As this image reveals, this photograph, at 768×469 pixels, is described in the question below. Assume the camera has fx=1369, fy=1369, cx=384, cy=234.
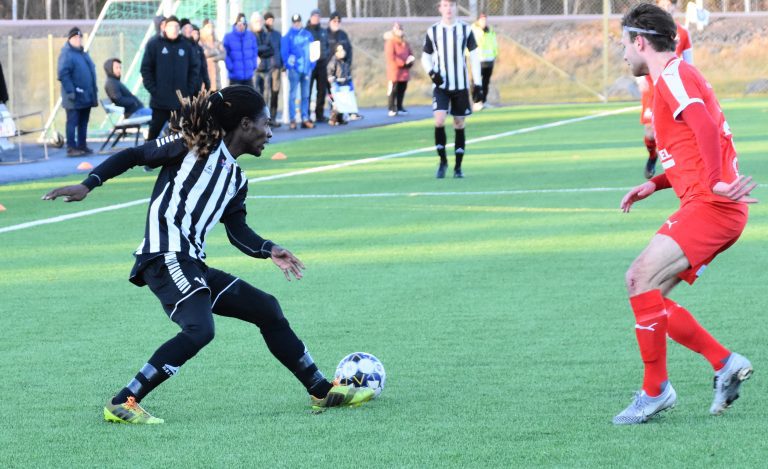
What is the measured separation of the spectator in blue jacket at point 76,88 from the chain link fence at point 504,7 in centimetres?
1887

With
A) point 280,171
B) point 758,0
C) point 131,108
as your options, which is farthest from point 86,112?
point 758,0

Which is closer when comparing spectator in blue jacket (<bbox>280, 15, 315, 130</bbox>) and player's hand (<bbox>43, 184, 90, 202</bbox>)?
player's hand (<bbox>43, 184, 90, 202</bbox>)

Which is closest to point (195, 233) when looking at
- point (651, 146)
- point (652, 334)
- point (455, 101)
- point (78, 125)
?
point (652, 334)

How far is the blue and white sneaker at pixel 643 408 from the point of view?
5.52 m

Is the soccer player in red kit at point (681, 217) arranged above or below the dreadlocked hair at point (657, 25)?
below

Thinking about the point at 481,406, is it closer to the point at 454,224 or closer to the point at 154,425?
the point at 154,425

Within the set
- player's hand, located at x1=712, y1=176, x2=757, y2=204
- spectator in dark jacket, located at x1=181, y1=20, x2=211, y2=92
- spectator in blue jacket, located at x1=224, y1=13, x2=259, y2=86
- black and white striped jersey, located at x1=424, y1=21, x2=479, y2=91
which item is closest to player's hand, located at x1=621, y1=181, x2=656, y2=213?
player's hand, located at x1=712, y1=176, x2=757, y2=204

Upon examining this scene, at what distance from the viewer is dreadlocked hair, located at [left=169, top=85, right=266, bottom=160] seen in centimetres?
571

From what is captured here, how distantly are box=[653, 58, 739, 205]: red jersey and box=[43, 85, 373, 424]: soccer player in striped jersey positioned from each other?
1.61 metres

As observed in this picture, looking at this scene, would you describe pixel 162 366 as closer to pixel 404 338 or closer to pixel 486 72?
pixel 404 338

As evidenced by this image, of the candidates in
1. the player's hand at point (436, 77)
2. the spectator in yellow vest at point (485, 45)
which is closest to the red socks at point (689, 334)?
the player's hand at point (436, 77)

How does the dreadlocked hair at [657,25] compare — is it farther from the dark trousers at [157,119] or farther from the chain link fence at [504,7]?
the chain link fence at [504,7]

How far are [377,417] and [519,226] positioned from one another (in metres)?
6.67

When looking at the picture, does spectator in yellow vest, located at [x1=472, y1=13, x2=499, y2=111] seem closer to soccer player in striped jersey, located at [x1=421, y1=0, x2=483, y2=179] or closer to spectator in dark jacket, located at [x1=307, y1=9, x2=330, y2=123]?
spectator in dark jacket, located at [x1=307, y1=9, x2=330, y2=123]
